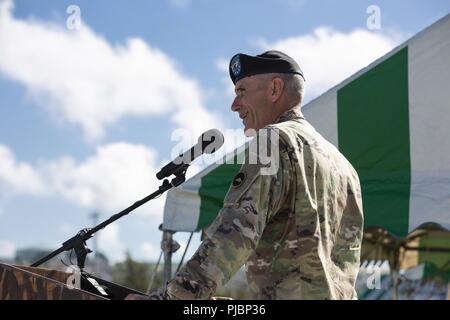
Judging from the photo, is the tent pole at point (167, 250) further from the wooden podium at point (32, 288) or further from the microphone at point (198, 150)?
the wooden podium at point (32, 288)

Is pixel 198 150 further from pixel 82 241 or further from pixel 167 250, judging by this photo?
pixel 167 250

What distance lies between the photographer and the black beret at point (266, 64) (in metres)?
2.34

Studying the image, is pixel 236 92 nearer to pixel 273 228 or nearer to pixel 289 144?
pixel 289 144

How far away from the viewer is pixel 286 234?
80.6 inches

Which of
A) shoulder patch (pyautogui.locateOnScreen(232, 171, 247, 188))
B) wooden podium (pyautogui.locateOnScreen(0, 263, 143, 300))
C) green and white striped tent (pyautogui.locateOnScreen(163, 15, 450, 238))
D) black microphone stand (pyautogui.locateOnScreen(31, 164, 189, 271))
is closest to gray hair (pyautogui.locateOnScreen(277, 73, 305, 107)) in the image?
shoulder patch (pyautogui.locateOnScreen(232, 171, 247, 188))

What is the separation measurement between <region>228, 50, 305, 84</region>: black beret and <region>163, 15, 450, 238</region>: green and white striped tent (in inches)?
94.5

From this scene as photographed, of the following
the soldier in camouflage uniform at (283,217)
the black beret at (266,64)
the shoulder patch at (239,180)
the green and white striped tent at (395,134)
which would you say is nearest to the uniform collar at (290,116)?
the soldier in camouflage uniform at (283,217)

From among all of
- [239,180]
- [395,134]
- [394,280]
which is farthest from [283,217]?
[394,280]
